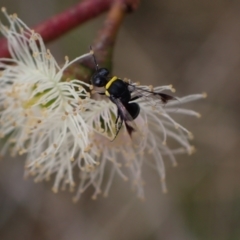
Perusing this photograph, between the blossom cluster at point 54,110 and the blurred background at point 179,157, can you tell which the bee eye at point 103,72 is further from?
the blurred background at point 179,157

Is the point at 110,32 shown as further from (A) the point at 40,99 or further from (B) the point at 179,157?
(B) the point at 179,157

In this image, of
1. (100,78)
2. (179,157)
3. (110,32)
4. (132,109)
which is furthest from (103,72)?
(179,157)

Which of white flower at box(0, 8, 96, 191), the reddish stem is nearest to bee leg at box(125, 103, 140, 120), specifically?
white flower at box(0, 8, 96, 191)

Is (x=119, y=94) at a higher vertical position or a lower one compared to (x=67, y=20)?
lower

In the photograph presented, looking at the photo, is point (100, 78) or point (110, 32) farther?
point (110, 32)

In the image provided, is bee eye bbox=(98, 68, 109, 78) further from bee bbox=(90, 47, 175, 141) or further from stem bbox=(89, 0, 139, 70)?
stem bbox=(89, 0, 139, 70)

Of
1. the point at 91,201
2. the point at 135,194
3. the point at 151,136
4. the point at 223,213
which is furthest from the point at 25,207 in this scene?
the point at 151,136

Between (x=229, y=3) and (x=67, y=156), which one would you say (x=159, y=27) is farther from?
(x=67, y=156)
